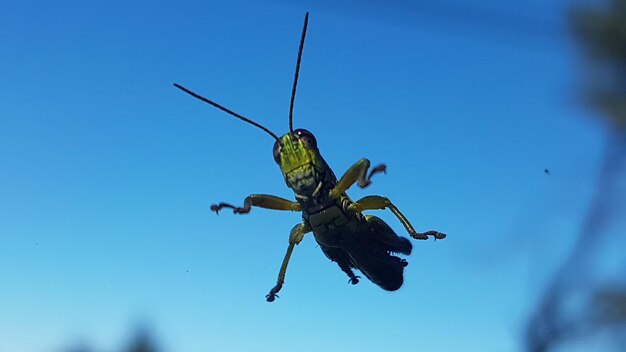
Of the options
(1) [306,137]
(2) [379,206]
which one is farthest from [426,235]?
(1) [306,137]

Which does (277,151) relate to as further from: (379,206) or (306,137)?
(379,206)

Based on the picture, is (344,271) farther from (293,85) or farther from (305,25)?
(305,25)

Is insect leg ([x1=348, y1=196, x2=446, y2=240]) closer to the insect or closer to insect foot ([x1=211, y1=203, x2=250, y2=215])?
the insect

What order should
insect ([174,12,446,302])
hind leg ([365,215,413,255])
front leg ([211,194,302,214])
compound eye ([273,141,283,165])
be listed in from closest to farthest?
front leg ([211,194,302,214]) < insect ([174,12,446,302]) < compound eye ([273,141,283,165]) < hind leg ([365,215,413,255])

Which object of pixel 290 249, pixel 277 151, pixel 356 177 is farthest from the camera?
pixel 290 249

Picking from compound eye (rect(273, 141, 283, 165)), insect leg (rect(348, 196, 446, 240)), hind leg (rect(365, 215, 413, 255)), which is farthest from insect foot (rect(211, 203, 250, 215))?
hind leg (rect(365, 215, 413, 255))

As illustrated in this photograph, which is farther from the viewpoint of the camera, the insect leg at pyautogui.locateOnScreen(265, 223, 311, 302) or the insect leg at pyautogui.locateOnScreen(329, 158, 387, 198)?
the insect leg at pyautogui.locateOnScreen(265, 223, 311, 302)

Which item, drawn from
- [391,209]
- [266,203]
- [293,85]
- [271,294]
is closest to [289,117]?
Result: [293,85]
